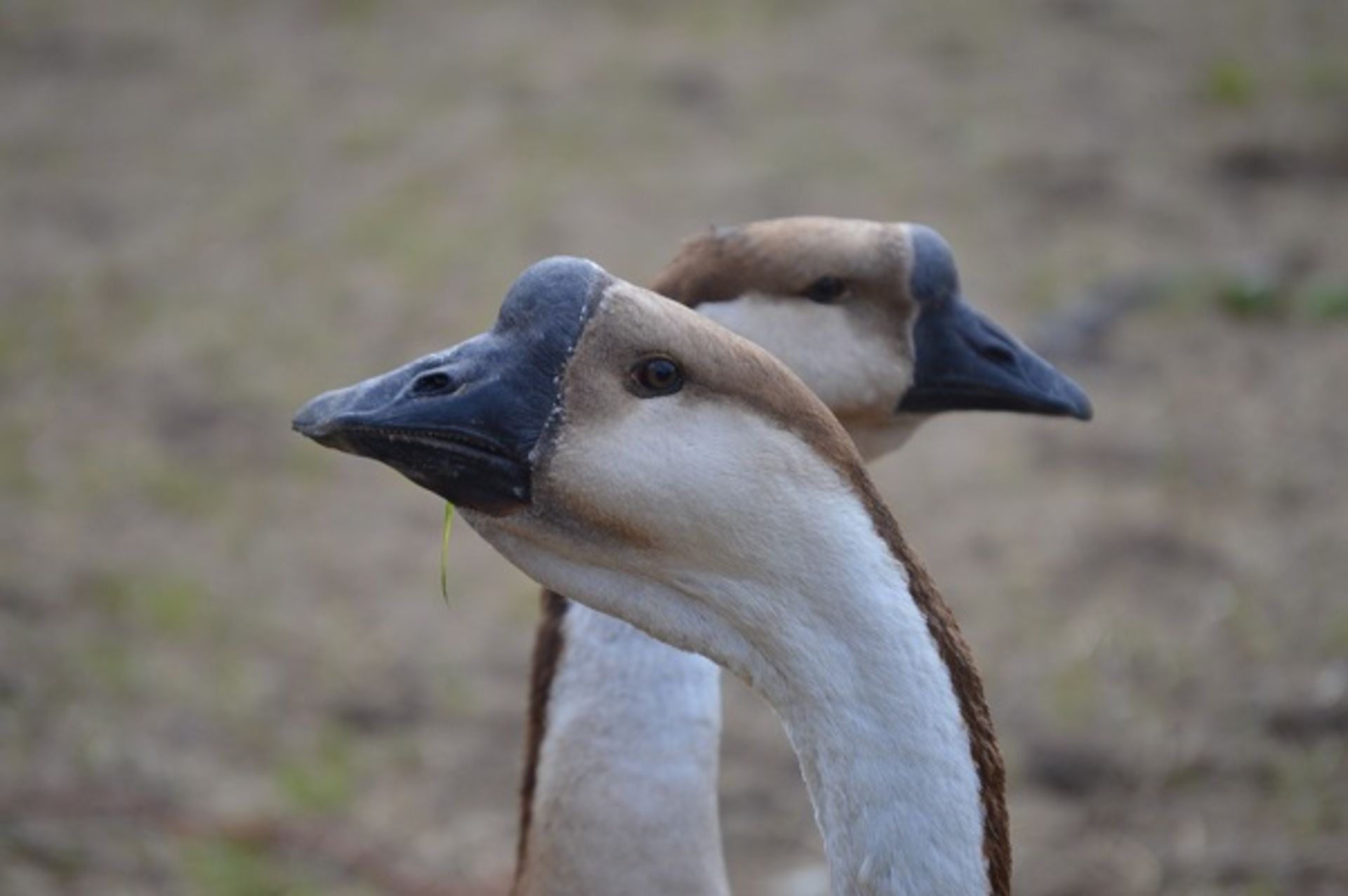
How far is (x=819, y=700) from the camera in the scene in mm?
1913

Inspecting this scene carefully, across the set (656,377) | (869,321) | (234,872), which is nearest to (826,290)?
(869,321)

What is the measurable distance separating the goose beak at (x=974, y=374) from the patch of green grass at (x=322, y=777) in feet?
7.79

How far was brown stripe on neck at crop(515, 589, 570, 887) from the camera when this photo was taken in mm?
2705

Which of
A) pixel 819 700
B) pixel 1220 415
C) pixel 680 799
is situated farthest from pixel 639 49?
pixel 819 700

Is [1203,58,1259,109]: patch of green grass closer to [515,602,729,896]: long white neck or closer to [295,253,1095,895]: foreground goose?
[515,602,729,896]: long white neck

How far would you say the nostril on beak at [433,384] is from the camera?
1958 millimetres

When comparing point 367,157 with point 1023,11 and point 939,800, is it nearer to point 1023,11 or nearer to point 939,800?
point 1023,11

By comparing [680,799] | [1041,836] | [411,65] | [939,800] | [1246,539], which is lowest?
[1041,836]

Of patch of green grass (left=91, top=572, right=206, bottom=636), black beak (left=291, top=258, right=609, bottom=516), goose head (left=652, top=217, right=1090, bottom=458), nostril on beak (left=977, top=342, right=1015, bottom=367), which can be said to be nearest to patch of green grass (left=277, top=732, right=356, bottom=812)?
patch of green grass (left=91, top=572, right=206, bottom=636)

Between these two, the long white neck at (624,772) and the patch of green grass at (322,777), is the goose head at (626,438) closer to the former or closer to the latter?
the long white neck at (624,772)

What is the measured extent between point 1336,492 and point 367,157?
464 cm

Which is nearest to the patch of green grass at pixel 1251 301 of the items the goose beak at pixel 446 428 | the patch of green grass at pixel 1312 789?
the patch of green grass at pixel 1312 789

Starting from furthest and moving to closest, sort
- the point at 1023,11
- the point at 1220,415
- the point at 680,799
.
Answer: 1. the point at 1023,11
2. the point at 1220,415
3. the point at 680,799

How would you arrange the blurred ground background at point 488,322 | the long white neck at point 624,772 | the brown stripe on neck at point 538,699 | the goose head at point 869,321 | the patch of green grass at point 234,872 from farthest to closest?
the blurred ground background at point 488,322
the patch of green grass at point 234,872
the goose head at point 869,321
the brown stripe on neck at point 538,699
the long white neck at point 624,772
